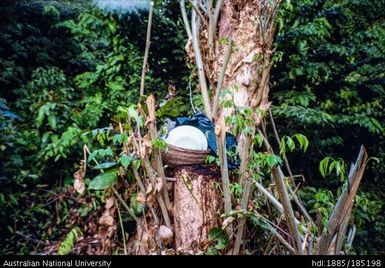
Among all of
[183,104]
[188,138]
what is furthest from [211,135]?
[183,104]

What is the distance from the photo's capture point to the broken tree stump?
1783 mm

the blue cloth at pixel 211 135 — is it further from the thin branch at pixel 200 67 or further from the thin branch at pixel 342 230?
the thin branch at pixel 342 230

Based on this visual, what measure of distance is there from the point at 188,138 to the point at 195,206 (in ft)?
1.20

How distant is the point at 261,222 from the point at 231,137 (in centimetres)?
50

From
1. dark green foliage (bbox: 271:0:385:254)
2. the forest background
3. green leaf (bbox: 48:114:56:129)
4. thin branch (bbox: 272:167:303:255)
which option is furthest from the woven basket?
green leaf (bbox: 48:114:56:129)

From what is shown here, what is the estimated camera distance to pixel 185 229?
179 centimetres

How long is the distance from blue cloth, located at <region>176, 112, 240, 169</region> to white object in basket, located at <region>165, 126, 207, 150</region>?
0.04 m

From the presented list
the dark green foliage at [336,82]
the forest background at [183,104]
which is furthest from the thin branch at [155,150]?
the dark green foliage at [336,82]

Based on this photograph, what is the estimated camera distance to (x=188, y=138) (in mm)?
1875

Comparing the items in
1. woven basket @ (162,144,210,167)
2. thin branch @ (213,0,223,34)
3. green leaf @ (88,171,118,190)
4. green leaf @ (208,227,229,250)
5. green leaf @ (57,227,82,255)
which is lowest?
green leaf @ (57,227,82,255)

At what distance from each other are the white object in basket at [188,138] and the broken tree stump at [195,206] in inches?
4.8

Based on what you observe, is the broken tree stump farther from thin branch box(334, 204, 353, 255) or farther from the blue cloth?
thin branch box(334, 204, 353, 255)
